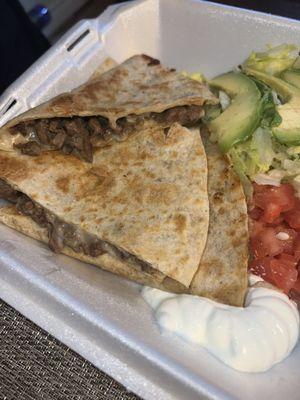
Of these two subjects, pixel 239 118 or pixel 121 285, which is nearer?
pixel 121 285

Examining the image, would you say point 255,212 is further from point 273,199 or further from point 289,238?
point 289,238

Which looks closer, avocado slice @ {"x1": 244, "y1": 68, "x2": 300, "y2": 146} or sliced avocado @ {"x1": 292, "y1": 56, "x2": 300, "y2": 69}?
avocado slice @ {"x1": 244, "y1": 68, "x2": 300, "y2": 146}

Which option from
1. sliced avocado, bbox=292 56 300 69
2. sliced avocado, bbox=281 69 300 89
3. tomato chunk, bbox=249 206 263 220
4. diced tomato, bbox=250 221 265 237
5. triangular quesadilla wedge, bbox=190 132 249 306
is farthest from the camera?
sliced avocado, bbox=292 56 300 69

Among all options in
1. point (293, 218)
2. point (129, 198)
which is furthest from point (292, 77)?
point (129, 198)

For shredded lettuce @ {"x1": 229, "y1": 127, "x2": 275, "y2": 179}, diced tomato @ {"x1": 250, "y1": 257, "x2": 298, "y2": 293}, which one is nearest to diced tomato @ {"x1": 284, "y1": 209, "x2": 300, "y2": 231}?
diced tomato @ {"x1": 250, "y1": 257, "x2": 298, "y2": 293}

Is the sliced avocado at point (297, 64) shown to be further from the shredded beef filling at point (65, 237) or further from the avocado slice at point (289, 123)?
the shredded beef filling at point (65, 237)

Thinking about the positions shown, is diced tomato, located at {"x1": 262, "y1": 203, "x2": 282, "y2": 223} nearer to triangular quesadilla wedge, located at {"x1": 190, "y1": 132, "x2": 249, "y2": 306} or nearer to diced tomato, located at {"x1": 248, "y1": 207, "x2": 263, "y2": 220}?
diced tomato, located at {"x1": 248, "y1": 207, "x2": 263, "y2": 220}
